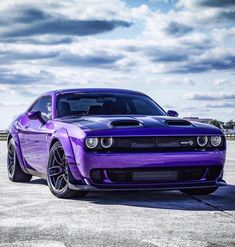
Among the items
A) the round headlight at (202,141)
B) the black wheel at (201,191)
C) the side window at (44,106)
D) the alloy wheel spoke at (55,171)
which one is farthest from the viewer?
the side window at (44,106)

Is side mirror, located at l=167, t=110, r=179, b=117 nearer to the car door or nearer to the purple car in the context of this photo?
the purple car

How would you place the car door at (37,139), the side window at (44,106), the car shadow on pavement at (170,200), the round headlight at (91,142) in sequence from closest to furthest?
the car shadow on pavement at (170,200), the round headlight at (91,142), the car door at (37,139), the side window at (44,106)

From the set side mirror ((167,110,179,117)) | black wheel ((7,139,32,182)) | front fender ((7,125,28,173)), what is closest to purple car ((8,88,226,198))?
side mirror ((167,110,179,117))

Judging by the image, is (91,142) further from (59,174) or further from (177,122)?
(177,122)

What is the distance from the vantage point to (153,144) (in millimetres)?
6836

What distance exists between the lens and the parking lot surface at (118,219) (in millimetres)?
4621

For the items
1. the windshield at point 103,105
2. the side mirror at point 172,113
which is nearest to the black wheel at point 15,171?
the windshield at point 103,105

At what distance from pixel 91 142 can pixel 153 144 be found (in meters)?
0.68

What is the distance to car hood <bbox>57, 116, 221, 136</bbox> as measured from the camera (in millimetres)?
6844

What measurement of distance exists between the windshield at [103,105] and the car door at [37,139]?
0.29 meters

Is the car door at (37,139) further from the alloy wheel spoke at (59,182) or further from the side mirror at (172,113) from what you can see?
the side mirror at (172,113)

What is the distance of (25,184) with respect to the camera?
928cm

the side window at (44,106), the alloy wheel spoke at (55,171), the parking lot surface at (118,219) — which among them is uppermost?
the side window at (44,106)

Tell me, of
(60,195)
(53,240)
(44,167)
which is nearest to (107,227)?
(53,240)
